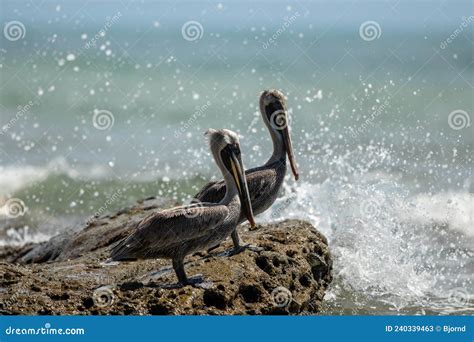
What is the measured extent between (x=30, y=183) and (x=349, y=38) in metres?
16.9

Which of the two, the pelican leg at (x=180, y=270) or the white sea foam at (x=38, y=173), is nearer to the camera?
the pelican leg at (x=180, y=270)

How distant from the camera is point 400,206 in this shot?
13.4 m

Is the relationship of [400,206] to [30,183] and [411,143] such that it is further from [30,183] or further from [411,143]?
[30,183]

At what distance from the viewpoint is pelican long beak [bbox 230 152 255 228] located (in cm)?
821

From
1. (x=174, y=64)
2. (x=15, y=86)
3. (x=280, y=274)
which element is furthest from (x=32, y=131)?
(x=280, y=274)

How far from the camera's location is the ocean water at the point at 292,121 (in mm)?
11547
